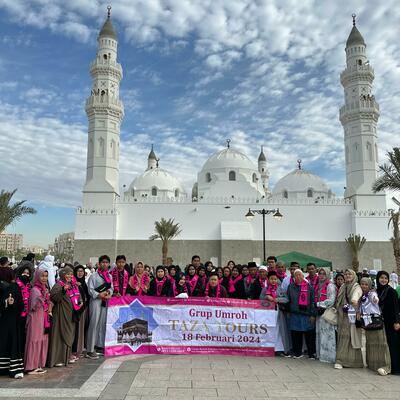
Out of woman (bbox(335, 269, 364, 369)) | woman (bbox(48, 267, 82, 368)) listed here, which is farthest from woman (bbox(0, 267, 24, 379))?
woman (bbox(335, 269, 364, 369))

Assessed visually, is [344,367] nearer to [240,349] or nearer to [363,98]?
[240,349]

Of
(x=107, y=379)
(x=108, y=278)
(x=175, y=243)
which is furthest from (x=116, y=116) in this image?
(x=107, y=379)

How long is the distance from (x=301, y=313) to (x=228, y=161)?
1295 inches

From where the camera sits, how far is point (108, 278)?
23.2ft

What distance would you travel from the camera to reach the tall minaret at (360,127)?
108 feet

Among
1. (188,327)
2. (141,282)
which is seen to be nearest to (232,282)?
(188,327)

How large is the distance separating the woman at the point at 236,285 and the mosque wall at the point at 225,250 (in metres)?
22.9

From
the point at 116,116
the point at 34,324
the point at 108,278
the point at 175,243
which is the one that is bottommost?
the point at 34,324

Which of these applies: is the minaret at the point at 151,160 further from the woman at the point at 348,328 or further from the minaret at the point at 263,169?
the woman at the point at 348,328

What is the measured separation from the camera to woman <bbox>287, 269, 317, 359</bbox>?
22.9 ft

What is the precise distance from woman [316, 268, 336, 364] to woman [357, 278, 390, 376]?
61cm

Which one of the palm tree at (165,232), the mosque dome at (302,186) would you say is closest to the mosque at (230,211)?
the palm tree at (165,232)

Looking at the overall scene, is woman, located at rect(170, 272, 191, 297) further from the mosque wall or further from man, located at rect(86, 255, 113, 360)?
the mosque wall

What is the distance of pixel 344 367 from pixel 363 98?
31.2m
